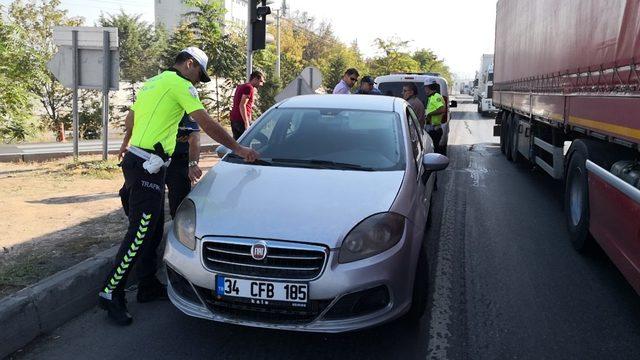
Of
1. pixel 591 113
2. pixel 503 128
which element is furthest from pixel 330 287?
pixel 503 128

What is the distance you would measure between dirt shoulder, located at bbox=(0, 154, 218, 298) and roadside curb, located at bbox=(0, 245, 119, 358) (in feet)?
0.96

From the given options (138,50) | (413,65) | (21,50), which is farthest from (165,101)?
(138,50)

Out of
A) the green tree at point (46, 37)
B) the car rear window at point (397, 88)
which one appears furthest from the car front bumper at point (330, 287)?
the green tree at point (46, 37)

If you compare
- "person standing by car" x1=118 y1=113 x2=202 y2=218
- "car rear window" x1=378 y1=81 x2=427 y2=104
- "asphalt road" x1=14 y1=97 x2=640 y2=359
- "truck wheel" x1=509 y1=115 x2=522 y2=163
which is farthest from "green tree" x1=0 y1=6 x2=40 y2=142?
"asphalt road" x1=14 y1=97 x2=640 y2=359

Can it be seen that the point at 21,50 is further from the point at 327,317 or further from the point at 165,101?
the point at 327,317

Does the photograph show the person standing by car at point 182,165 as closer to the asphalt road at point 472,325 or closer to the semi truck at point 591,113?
the asphalt road at point 472,325

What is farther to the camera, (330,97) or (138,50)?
(138,50)

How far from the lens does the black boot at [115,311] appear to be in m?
3.63

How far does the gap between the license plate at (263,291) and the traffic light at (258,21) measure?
6.84m

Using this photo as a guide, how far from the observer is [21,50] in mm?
15297

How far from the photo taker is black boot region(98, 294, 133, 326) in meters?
3.63

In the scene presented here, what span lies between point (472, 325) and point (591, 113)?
2.63 meters

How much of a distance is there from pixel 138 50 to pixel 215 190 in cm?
5838

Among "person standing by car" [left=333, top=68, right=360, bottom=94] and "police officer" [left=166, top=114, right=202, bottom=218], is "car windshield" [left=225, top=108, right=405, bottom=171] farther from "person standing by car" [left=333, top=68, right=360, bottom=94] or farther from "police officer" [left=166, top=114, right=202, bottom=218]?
"person standing by car" [left=333, top=68, right=360, bottom=94]
